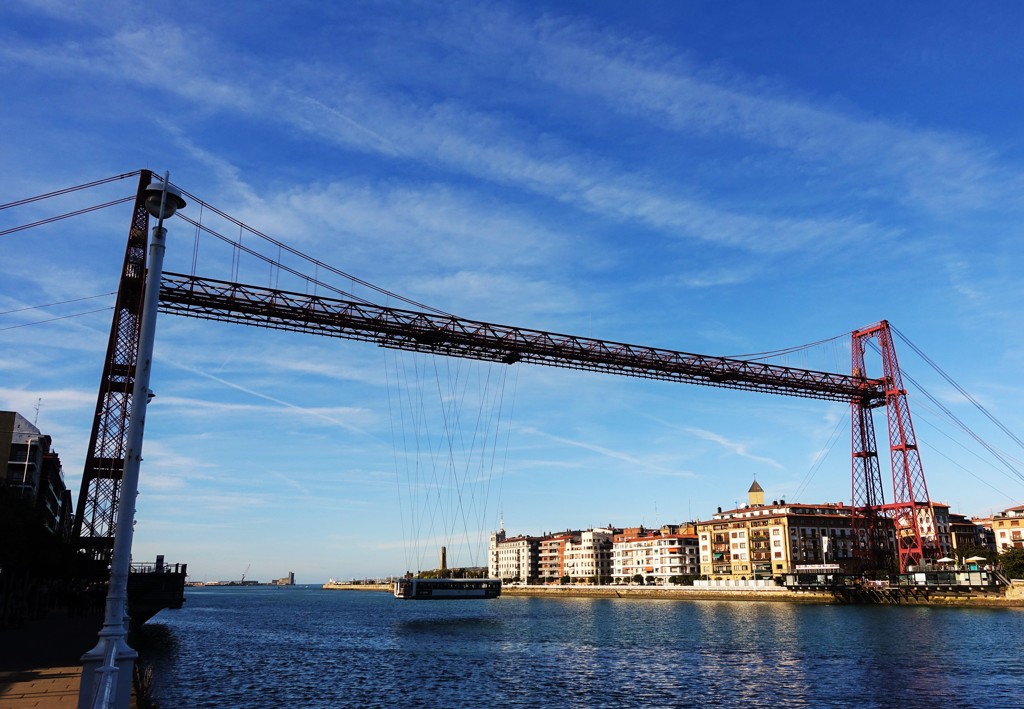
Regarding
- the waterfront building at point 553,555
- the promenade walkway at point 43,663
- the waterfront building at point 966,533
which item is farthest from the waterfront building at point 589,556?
the promenade walkway at point 43,663

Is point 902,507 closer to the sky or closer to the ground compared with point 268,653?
closer to the sky

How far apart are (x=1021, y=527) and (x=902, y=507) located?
69127 mm

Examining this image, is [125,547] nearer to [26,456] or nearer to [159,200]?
[159,200]

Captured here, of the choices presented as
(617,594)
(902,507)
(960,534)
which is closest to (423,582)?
(617,594)

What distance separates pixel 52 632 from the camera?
3128 cm

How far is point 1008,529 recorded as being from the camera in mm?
124125

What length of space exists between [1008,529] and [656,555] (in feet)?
193

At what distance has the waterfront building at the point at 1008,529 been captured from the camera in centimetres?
12181

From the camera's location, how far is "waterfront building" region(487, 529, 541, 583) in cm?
18000

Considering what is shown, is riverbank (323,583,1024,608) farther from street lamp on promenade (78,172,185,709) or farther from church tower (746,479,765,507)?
street lamp on promenade (78,172,185,709)

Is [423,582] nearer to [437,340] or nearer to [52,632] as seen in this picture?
[437,340]

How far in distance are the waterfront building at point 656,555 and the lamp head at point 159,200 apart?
128938mm

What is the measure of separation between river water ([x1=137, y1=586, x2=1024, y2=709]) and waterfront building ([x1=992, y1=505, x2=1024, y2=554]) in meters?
74.5

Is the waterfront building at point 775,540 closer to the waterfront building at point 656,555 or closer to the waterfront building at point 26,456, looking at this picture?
the waterfront building at point 656,555
